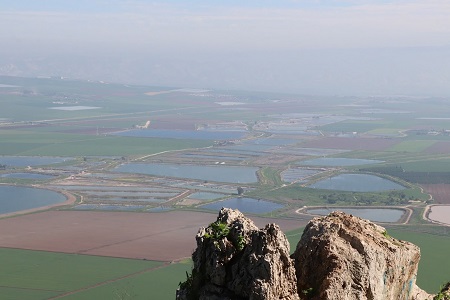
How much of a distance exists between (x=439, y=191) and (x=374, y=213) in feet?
67.0

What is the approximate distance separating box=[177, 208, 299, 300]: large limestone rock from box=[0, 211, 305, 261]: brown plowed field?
186 feet

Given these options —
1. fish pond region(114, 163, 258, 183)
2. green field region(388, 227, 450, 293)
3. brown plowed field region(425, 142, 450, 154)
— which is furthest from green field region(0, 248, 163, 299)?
brown plowed field region(425, 142, 450, 154)

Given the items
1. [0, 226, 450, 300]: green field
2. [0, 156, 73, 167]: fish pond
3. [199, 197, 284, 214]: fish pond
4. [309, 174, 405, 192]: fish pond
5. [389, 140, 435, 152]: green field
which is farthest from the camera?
[389, 140, 435, 152]: green field

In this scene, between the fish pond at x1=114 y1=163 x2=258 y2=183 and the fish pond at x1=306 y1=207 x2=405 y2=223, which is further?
the fish pond at x1=114 y1=163 x2=258 y2=183

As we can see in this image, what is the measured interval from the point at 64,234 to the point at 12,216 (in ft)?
40.0

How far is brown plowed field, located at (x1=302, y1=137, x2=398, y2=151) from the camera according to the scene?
169500mm

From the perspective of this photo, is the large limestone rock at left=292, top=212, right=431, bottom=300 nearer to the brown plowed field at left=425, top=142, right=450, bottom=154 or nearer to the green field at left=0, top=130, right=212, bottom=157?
the green field at left=0, top=130, right=212, bottom=157

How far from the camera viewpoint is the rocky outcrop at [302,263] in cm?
1279

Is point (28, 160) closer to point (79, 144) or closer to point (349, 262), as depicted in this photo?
point (79, 144)

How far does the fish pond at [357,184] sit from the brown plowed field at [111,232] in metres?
30.2

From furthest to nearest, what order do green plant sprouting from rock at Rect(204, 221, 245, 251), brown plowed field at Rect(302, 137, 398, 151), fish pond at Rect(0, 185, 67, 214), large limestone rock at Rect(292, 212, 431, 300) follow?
1. brown plowed field at Rect(302, 137, 398, 151)
2. fish pond at Rect(0, 185, 67, 214)
3. large limestone rock at Rect(292, 212, 431, 300)
4. green plant sprouting from rock at Rect(204, 221, 245, 251)

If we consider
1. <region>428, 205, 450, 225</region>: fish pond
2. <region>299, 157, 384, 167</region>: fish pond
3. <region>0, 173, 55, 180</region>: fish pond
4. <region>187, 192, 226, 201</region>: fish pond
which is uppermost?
<region>0, 173, 55, 180</region>: fish pond

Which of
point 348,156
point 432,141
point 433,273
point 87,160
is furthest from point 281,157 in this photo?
point 433,273

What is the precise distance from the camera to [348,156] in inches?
6117
